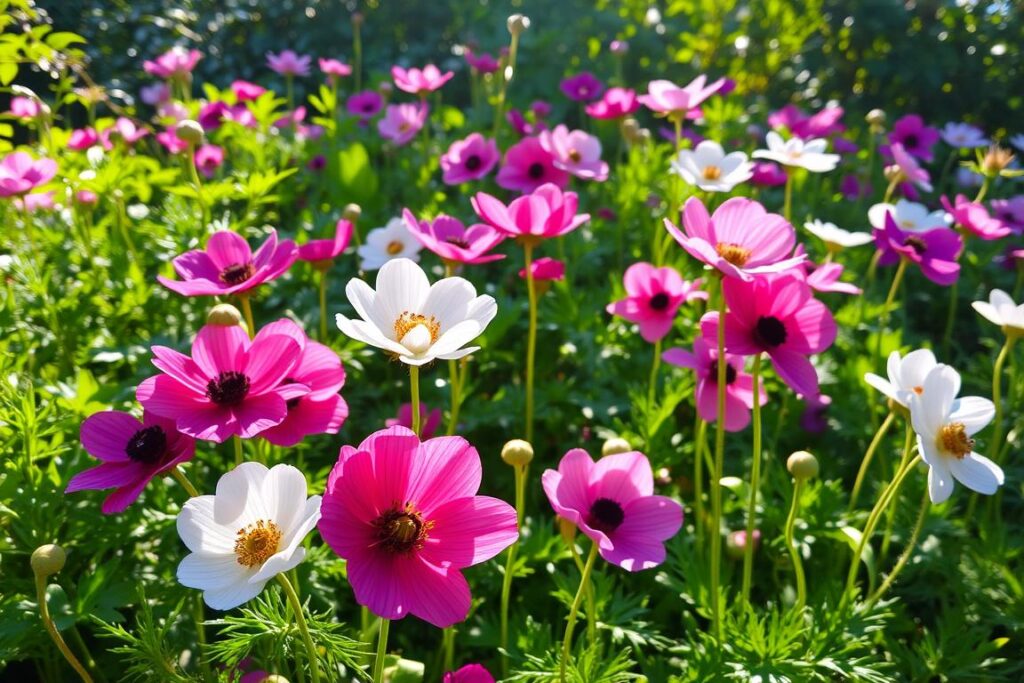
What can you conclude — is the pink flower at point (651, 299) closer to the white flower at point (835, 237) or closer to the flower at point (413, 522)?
the white flower at point (835, 237)

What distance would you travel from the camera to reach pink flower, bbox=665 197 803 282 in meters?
1.10

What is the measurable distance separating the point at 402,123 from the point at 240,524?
2.00m

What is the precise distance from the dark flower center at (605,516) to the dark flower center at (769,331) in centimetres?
32

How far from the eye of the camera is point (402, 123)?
8.40 feet


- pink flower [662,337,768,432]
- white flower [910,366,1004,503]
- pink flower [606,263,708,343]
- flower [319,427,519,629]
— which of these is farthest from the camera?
pink flower [606,263,708,343]

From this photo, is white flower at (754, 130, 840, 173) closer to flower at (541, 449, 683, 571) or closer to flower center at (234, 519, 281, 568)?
flower at (541, 449, 683, 571)

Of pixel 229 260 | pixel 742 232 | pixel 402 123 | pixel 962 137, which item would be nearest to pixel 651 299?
pixel 742 232

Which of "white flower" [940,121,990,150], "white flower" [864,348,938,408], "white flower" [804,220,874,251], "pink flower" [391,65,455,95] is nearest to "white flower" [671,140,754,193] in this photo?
"white flower" [804,220,874,251]

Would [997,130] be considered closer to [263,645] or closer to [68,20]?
[263,645]

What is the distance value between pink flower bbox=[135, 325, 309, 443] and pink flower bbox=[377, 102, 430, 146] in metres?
1.59

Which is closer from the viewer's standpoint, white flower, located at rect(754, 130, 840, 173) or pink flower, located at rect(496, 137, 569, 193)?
white flower, located at rect(754, 130, 840, 173)

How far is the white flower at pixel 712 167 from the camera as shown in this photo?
1491mm

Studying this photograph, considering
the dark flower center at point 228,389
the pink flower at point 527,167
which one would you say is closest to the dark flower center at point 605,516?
the dark flower center at point 228,389

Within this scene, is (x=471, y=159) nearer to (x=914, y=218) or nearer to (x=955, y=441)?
(x=914, y=218)
